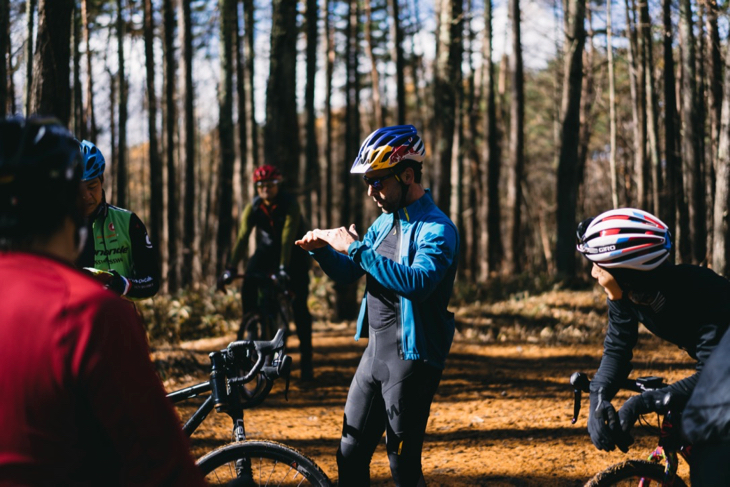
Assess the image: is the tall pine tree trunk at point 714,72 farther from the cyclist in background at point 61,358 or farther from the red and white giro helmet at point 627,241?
the cyclist in background at point 61,358

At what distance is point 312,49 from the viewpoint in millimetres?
16406

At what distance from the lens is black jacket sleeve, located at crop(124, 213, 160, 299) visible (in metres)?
4.22

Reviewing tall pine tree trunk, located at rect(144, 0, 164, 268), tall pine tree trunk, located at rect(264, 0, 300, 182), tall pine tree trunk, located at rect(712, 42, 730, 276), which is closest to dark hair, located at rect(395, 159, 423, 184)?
tall pine tree trunk, located at rect(712, 42, 730, 276)

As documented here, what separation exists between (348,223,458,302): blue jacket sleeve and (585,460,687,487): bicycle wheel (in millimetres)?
1227

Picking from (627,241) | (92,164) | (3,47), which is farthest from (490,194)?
(627,241)

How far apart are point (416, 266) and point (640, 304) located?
1.06 meters

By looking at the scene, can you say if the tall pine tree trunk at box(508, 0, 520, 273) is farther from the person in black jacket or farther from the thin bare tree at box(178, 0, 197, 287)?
the person in black jacket

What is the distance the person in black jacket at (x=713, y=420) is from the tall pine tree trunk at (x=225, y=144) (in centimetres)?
1499

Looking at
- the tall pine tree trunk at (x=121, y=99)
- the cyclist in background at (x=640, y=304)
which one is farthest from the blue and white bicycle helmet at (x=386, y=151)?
the tall pine tree trunk at (x=121, y=99)

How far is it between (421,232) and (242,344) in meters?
1.06

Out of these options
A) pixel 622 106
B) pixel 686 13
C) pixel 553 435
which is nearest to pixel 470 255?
pixel 622 106

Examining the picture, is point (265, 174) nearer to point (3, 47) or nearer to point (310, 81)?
point (3, 47)

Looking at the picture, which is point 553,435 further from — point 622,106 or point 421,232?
point 622,106

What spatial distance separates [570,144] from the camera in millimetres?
14734
